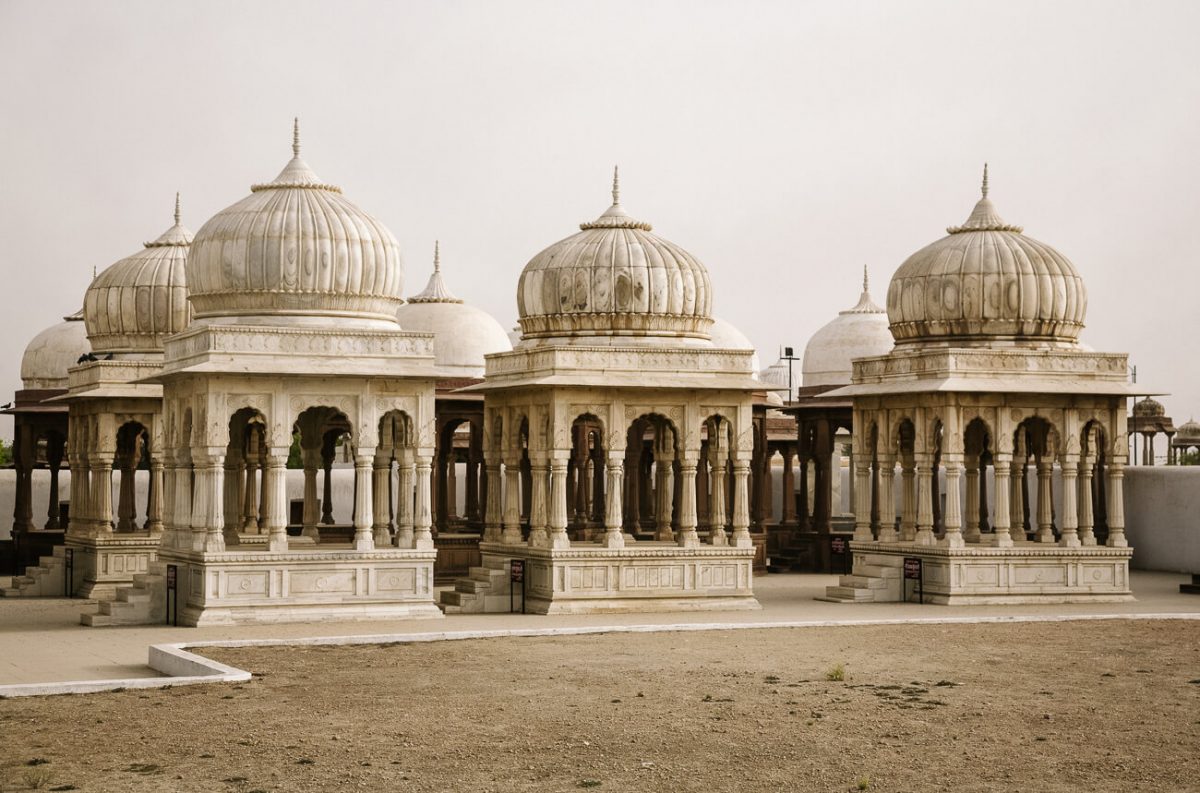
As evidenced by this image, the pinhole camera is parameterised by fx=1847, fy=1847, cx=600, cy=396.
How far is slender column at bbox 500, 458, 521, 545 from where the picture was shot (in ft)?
104

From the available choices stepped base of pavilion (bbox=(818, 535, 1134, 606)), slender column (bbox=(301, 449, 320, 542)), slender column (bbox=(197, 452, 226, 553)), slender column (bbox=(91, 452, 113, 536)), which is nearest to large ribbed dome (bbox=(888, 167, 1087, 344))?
stepped base of pavilion (bbox=(818, 535, 1134, 606))

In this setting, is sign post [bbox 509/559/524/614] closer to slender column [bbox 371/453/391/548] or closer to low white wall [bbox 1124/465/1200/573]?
slender column [bbox 371/453/391/548]

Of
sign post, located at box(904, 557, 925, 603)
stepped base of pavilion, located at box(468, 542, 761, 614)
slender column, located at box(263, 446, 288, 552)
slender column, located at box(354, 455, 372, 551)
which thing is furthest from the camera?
sign post, located at box(904, 557, 925, 603)

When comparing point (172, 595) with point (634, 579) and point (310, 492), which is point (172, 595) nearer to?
point (310, 492)

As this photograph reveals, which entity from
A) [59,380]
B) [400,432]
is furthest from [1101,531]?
[59,380]

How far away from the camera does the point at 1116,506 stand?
32.5 meters

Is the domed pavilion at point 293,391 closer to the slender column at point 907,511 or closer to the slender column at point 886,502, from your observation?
the slender column at point 886,502

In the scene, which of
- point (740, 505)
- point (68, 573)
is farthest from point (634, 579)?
point (68, 573)

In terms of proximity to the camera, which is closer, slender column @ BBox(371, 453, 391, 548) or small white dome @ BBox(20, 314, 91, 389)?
slender column @ BBox(371, 453, 391, 548)

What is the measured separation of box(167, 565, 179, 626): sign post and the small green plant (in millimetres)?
13254

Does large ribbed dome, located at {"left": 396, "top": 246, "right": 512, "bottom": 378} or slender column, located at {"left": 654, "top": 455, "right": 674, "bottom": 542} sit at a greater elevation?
large ribbed dome, located at {"left": 396, "top": 246, "right": 512, "bottom": 378}

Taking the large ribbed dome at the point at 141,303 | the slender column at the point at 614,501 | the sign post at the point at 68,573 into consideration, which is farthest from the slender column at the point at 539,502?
the sign post at the point at 68,573

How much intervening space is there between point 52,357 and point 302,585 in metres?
17.7

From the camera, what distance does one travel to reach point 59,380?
43062 mm
